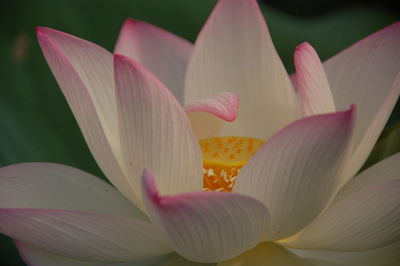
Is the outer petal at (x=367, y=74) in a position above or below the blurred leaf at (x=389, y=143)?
above

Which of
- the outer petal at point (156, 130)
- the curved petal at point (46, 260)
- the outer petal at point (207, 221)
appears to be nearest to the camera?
the outer petal at point (207, 221)

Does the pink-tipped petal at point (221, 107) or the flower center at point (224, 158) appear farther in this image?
the flower center at point (224, 158)

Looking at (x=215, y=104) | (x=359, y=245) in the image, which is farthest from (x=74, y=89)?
(x=359, y=245)

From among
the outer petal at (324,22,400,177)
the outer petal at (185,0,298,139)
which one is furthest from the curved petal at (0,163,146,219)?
the outer petal at (324,22,400,177)

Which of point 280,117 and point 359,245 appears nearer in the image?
point 359,245

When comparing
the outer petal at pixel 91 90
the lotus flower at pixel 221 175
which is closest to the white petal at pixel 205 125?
the lotus flower at pixel 221 175

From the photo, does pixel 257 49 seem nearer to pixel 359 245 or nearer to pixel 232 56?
pixel 232 56

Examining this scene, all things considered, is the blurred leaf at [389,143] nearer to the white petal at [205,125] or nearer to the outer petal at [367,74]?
the outer petal at [367,74]
